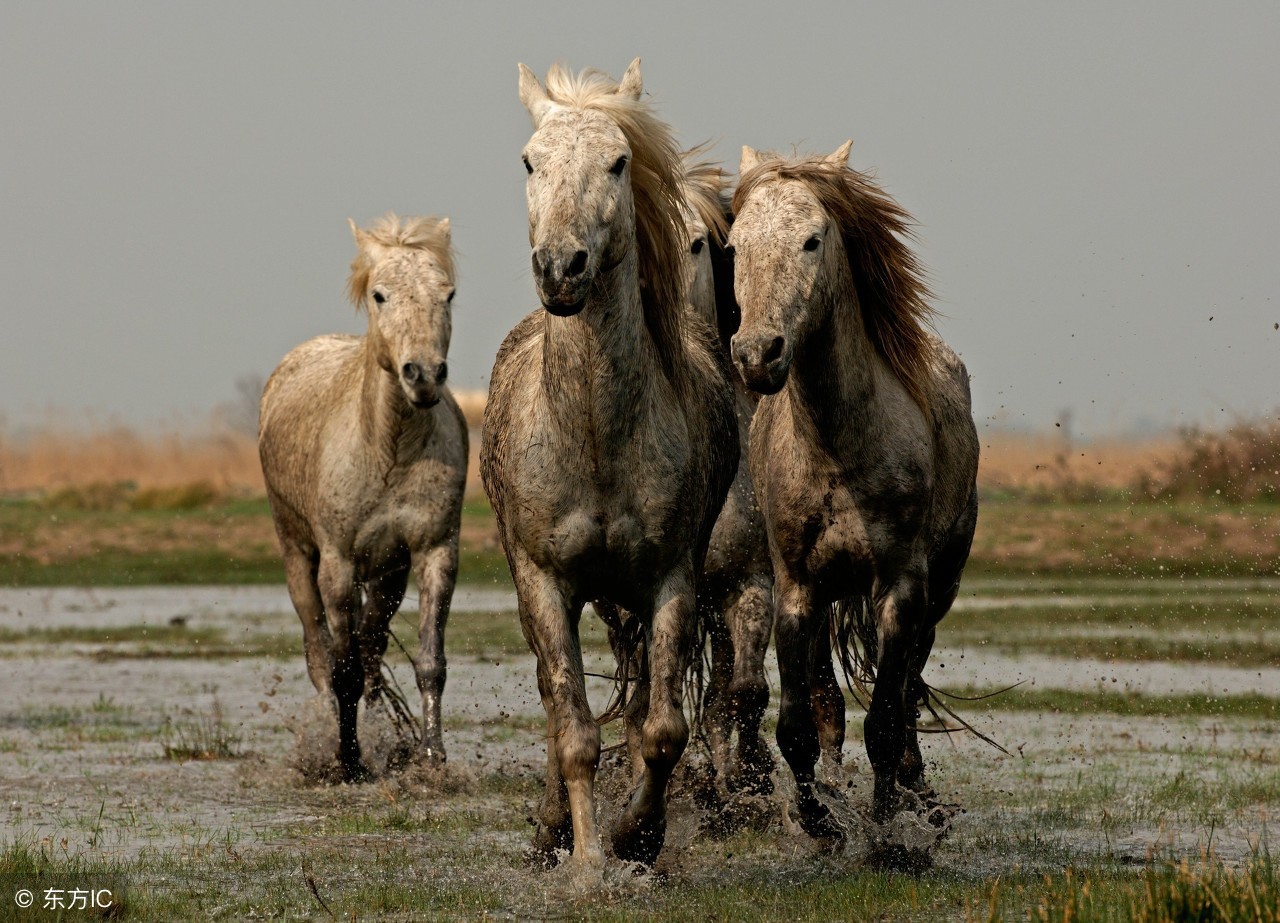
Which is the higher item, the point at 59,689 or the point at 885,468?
the point at 885,468

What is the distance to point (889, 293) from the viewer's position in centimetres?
679

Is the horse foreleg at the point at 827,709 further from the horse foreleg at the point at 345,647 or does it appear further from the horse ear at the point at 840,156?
the horse foreleg at the point at 345,647

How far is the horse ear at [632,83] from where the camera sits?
234 inches

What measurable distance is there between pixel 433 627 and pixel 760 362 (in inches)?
150

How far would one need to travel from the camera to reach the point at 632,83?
5969mm

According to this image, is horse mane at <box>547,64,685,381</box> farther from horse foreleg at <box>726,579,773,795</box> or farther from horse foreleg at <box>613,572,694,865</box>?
horse foreleg at <box>726,579,773,795</box>

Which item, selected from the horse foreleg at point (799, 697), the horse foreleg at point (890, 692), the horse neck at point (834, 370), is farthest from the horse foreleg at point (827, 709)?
the horse neck at point (834, 370)

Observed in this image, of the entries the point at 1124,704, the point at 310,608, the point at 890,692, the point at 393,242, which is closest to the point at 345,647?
the point at 310,608

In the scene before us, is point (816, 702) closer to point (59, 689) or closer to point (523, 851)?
point (523, 851)

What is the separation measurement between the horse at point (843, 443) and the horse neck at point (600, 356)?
593 mm

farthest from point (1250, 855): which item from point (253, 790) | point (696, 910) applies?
point (253, 790)

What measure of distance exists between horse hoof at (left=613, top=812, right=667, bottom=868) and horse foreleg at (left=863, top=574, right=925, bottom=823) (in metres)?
1.07

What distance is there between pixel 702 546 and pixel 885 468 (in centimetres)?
82

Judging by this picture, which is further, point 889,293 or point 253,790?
point 253,790
